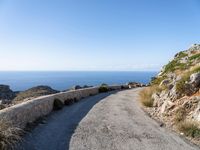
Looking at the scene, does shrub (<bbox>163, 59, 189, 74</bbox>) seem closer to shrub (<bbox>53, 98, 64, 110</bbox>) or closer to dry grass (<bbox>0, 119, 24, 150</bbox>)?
shrub (<bbox>53, 98, 64, 110</bbox>)

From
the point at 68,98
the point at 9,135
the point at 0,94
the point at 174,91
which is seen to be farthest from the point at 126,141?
the point at 0,94

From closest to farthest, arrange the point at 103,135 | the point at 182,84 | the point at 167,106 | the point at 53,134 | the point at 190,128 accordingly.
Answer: the point at 103,135
the point at 53,134
the point at 190,128
the point at 167,106
the point at 182,84

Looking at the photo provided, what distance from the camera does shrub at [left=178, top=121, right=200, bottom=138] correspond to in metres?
12.2

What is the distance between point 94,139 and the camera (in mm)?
11445

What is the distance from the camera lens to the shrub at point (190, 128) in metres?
12.2


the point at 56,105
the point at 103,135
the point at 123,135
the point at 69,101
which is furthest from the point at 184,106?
the point at 69,101

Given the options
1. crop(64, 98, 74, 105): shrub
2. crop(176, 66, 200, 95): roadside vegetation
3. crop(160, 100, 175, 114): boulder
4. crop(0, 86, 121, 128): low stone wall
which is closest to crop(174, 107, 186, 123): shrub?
crop(160, 100, 175, 114): boulder

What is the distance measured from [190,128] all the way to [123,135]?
Result: 9.33 feet

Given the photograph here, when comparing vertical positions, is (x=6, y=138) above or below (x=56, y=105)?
above

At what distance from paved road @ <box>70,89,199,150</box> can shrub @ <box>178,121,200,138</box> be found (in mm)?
590

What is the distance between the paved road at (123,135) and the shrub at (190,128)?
0.59 meters

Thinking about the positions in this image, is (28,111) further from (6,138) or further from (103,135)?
(6,138)

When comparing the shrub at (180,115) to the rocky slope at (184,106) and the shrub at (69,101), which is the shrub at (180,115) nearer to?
the rocky slope at (184,106)

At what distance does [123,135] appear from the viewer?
12.1 metres
